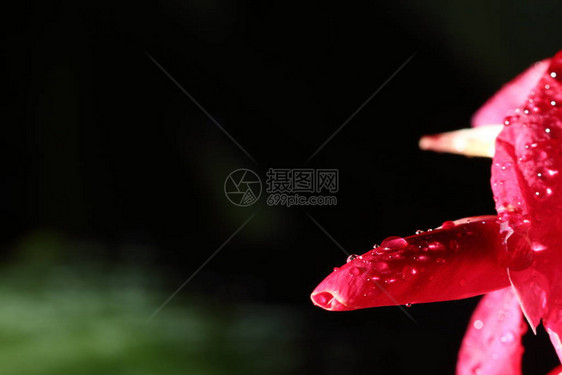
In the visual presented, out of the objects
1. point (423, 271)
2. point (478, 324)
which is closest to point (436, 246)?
point (423, 271)

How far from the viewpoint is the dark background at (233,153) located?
15.7 inches

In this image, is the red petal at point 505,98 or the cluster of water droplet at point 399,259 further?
the red petal at point 505,98

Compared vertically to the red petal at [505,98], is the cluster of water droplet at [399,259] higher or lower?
lower

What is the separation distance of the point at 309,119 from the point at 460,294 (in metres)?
0.17

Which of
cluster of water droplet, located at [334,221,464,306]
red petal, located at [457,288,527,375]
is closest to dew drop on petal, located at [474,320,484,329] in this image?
red petal, located at [457,288,527,375]

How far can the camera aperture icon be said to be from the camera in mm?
389

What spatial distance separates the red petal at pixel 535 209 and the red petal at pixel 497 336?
55mm

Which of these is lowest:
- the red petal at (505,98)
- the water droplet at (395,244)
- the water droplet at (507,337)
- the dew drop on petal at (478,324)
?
the water droplet at (507,337)

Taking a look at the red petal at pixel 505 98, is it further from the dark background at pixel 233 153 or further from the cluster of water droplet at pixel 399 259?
the cluster of water droplet at pixel 399 259

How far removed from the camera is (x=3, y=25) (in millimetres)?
402

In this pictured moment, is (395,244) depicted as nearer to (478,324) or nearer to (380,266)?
(380,266)

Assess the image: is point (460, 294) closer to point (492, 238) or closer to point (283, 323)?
point (492, 238)

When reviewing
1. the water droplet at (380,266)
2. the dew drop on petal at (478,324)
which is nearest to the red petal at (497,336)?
the dew drop on petal at (478,324)

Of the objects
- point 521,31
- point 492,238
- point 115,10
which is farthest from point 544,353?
point 115,10
